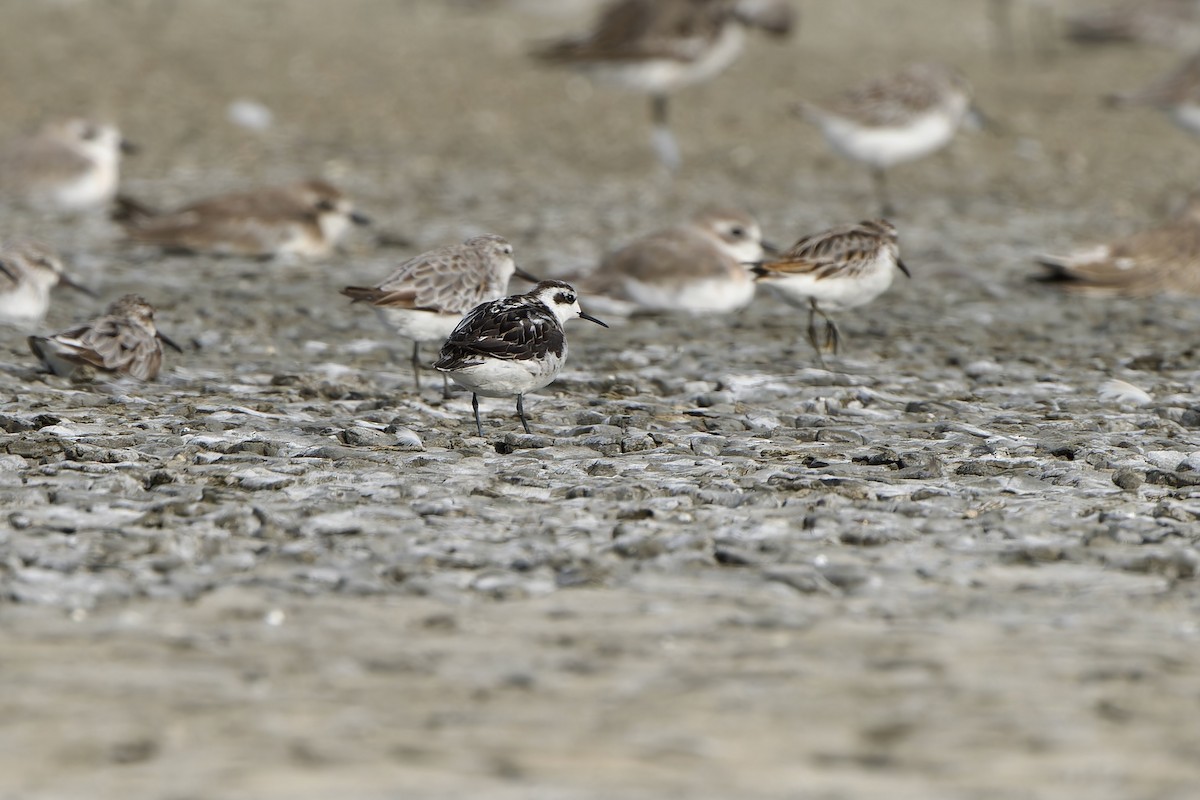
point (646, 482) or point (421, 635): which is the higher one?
point (646, 482)

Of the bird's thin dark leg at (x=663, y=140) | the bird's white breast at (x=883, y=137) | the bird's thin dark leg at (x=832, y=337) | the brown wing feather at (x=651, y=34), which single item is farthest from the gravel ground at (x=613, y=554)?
the brown wing feather at (x=651, y=34)

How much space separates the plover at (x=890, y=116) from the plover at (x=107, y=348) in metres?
8.62

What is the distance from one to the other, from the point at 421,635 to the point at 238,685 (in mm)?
722

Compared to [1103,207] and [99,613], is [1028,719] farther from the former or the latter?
[1103,207]

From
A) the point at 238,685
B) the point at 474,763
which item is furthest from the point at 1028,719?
the point at 238,685

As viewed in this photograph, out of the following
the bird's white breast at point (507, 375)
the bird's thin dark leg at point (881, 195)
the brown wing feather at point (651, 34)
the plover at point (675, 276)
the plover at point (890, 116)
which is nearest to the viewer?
the bird's white breast at point (507, 375)

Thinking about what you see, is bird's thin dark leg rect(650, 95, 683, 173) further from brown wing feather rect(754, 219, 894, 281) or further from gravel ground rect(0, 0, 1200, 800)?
brown wing feather rect(754, 219, 894, 281)

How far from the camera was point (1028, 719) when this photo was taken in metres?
4.83

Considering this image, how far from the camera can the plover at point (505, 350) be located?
8.00m

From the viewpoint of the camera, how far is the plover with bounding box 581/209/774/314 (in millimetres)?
11648

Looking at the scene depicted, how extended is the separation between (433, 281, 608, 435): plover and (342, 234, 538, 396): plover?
2.95 ft

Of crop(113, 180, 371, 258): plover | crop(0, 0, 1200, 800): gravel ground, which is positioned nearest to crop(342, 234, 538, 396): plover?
crop(0, 0, 1200, 800): gravel ground

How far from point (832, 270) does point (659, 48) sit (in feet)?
28.3

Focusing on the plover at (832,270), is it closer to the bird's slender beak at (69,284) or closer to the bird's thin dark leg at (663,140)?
the bird's slender beak at (69,284)
